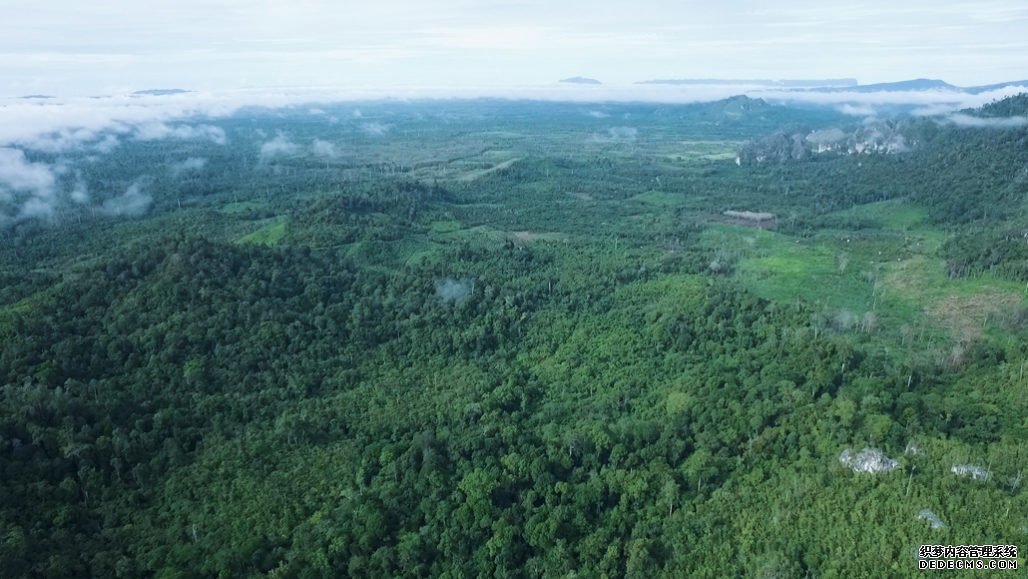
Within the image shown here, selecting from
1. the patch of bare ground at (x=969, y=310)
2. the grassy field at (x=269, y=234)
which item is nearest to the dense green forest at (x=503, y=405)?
the patch of bare ground at (x=969, y=310)

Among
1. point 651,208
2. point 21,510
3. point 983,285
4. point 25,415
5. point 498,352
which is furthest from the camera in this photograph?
point 651,208

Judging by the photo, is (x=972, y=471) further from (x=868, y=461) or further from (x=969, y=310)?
(x=969, y=310)

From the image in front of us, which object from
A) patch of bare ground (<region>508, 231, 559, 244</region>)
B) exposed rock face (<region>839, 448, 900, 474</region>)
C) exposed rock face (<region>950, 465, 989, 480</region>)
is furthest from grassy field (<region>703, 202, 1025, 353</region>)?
exposed rock face (<region>950, 465, 989, 480</region>)

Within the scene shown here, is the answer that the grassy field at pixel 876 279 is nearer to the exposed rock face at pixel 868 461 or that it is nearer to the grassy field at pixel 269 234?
the exposed rock face at pixel 868 461

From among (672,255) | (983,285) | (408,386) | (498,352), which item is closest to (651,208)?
(672,255)

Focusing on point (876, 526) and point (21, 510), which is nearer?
point (876, 526)

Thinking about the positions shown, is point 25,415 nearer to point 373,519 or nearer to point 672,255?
point 373,519

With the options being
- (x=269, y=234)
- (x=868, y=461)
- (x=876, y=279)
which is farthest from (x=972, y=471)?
(x=269, y=234)
